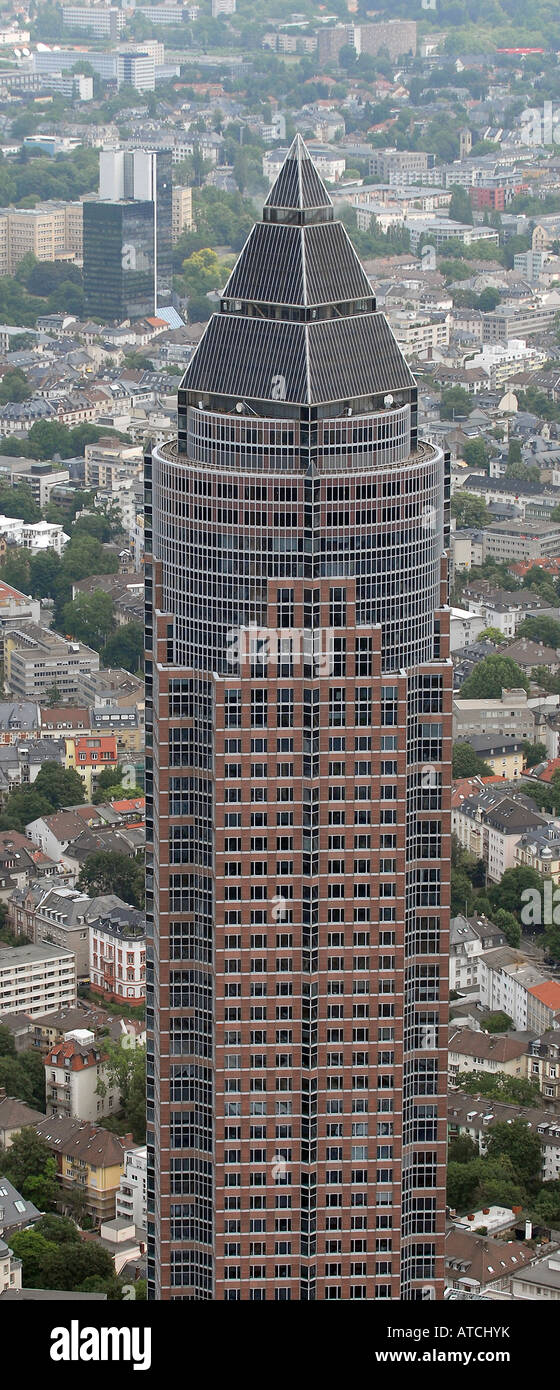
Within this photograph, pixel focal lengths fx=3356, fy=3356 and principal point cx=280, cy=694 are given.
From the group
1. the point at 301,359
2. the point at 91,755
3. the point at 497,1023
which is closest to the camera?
the point at 301,359

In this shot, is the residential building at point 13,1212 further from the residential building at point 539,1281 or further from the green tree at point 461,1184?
the residential building at point 539,1281

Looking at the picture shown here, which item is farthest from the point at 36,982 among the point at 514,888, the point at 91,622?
the point at 91,622

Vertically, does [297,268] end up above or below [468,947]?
above

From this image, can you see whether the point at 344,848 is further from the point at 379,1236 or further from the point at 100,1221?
the point at 100,1221

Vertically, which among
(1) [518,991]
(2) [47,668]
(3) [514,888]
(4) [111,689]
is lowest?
(3) [514,888]

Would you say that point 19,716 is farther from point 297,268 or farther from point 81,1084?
point 297,268

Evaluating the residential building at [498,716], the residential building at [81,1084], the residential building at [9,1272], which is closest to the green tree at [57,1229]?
the residential building at [9,1272]

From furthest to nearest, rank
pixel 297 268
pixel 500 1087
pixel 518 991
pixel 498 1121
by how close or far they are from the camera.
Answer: pixel 518 991
pixel 500 1087
pixel 498 1121
pixel 297 268
